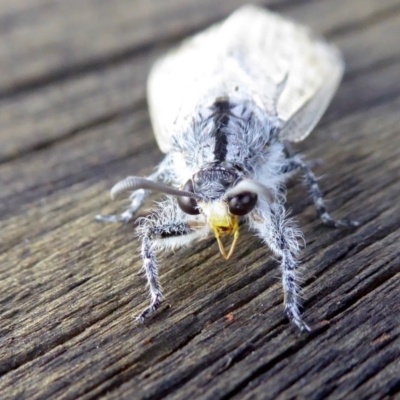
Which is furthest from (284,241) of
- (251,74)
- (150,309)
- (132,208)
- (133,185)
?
(251,74)

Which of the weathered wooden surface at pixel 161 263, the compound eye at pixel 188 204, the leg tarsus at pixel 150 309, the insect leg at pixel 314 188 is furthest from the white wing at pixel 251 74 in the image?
the leg tarsus at pixel 150 309

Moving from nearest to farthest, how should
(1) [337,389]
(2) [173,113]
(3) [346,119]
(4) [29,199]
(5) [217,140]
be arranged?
1. (1) [337,389]
2. (5) [217,140]
3. (4) [29,199]
4. (2) [173,113]
5. (3) [346,119]

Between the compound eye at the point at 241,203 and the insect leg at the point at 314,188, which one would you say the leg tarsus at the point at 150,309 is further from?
the insect leg at the point at 314,188

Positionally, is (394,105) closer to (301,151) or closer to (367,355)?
(301,151)

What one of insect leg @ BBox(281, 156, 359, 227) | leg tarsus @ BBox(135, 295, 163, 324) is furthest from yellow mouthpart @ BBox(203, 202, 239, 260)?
insect leg @ BBox(281, 156, 359, 227)

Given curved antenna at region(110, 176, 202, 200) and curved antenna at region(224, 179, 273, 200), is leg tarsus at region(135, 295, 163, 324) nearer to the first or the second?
curved antenna at region(110, 176, 202, 200)

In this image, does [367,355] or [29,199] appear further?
[29,199]

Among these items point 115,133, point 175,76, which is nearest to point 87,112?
point 115,133
